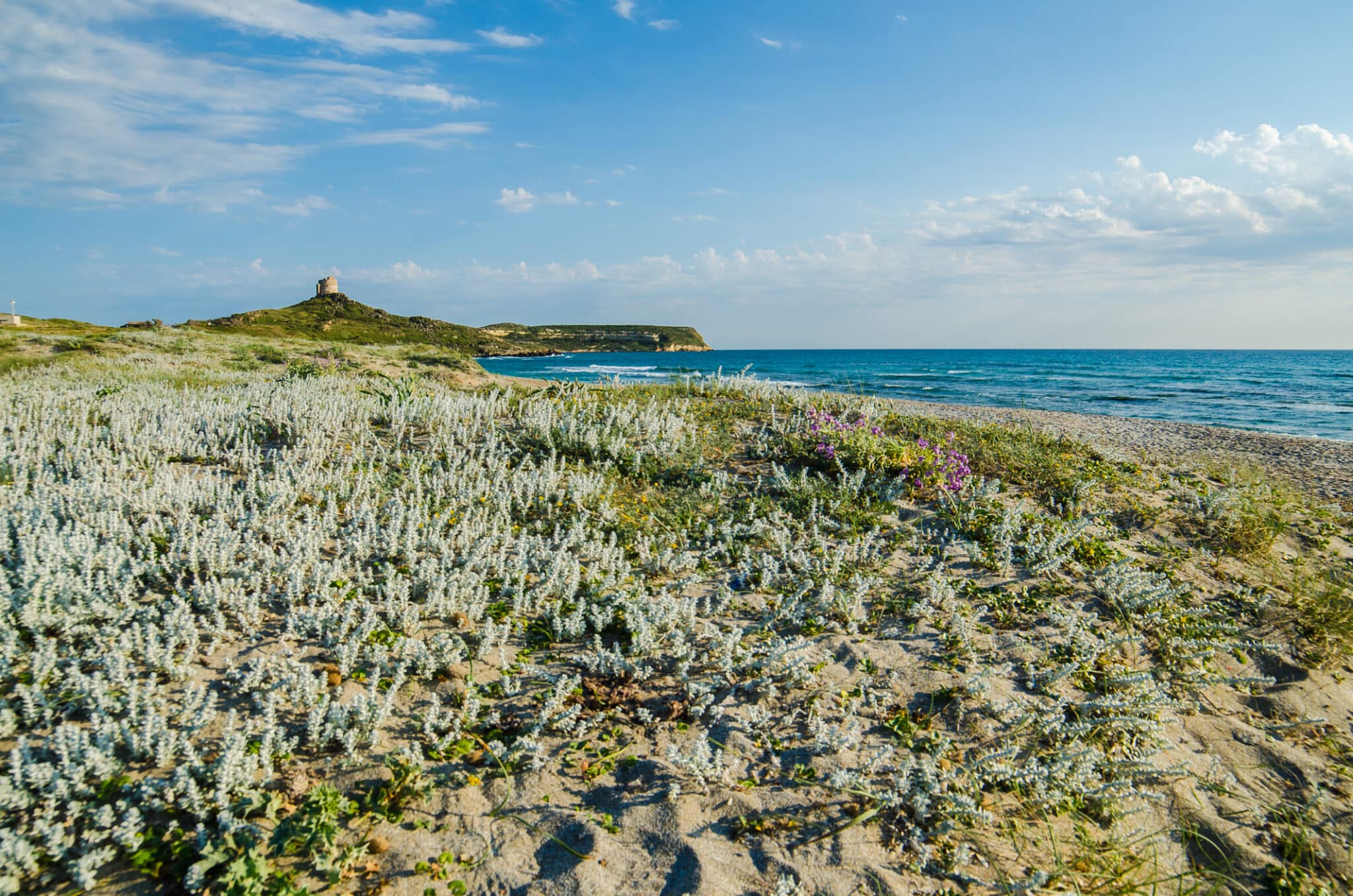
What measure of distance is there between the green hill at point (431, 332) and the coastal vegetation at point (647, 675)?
32.2m


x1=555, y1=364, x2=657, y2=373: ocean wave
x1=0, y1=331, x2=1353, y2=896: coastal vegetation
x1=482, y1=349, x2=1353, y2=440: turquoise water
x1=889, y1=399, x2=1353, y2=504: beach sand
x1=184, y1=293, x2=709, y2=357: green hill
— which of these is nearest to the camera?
x1=0, y1=331, x2=1353, y2=896: coastal vegetation

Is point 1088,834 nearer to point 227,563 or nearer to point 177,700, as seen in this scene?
point 177,700

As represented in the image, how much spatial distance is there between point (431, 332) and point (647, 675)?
8750cm

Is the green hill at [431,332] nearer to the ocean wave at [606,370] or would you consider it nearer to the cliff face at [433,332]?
the cliff face at [433,332]

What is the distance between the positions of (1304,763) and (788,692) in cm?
333

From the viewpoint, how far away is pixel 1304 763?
155 inches

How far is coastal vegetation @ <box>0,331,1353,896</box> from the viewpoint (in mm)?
2861

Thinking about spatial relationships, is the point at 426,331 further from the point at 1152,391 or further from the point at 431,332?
the point at 1152,391

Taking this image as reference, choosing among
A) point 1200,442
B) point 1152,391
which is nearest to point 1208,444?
point 1200,442

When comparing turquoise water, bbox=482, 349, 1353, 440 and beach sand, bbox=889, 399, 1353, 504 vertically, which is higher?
turquoise water, bbox=482, 349, 1353, 440

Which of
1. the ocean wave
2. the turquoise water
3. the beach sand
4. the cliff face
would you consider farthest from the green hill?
the beach sand

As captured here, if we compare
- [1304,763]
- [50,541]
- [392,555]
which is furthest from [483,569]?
[1304,763]

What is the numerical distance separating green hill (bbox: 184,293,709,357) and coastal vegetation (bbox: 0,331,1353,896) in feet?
105

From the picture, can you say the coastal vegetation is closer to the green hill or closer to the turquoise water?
the turquoise water
